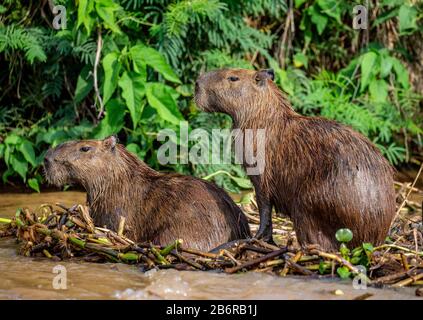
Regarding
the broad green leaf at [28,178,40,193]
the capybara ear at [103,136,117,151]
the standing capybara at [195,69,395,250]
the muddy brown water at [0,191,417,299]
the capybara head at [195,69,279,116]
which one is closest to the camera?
the muddy brown water at [0,191,417,299]

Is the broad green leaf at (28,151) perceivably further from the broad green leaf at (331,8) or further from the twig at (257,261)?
the twig at (257,261)

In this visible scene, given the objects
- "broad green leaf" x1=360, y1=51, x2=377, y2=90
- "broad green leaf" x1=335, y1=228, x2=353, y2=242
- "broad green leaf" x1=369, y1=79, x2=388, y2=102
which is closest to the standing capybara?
"broad green leaf" x1=335, y1=228, x2=353, y2=242

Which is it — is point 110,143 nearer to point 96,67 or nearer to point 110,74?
point 110,74

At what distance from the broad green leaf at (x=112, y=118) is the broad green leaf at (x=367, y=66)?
212 centimetres

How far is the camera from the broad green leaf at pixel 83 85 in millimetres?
7259

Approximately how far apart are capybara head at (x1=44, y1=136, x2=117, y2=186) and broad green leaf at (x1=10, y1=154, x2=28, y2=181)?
1.76 meters

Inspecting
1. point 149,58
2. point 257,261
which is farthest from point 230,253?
point 149,58

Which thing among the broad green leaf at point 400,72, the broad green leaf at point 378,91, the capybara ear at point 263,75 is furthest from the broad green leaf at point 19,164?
the broad green leaf at point 400,72

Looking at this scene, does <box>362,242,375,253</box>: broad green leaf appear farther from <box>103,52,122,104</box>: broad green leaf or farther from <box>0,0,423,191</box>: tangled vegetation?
<box>103,52,122,104</box>: broad green leaf

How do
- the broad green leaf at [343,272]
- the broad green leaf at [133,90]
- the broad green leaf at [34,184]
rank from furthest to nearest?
the broad green leaf at [34,184]
the broad green leaf at [133,90]
the broad green leaf at [343,272]

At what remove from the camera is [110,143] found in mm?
5520

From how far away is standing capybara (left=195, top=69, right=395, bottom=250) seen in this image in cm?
477

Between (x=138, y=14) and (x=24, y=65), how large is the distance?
3.89 ft
